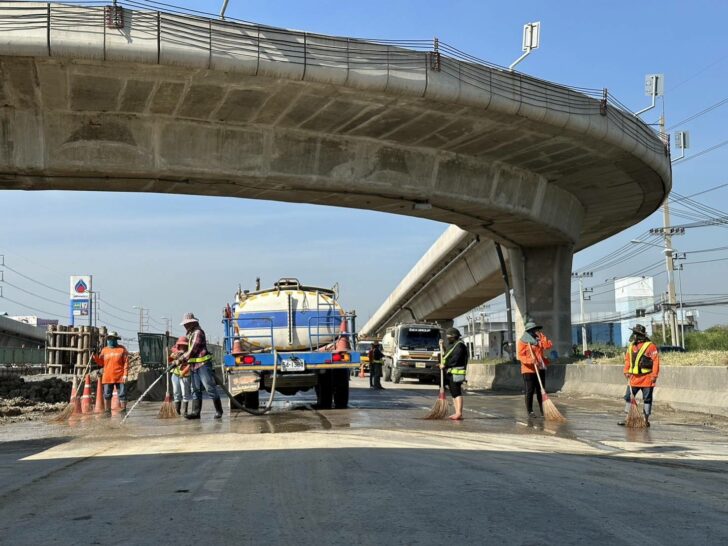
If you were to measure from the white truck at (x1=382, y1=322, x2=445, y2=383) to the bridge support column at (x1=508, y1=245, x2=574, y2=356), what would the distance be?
599 centimetres

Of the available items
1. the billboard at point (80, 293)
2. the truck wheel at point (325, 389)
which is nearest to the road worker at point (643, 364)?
the truck wheel at point (325, 389)

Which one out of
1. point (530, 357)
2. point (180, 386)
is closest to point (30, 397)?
point (180, 386)

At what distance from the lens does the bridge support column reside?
28797 millimetres

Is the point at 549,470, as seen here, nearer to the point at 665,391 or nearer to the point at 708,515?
the point at 708,515

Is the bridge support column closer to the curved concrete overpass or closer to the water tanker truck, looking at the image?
the curved concrete overpass

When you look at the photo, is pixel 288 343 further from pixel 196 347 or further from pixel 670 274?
pixel 670 274

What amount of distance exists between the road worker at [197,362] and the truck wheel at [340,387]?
3190 millimetres

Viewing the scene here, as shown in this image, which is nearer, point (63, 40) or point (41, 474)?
point (41, 474)

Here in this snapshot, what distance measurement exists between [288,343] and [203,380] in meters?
2.55

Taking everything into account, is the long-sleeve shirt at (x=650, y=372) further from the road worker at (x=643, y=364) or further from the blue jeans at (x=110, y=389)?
the blue jeans at (x=110, y=389)

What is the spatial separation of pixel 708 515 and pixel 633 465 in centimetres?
264

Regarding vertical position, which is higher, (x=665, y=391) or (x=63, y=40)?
(x=63, y=40)

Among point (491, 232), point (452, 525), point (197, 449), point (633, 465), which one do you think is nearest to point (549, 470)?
point (633, 465)

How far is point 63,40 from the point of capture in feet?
47.9
